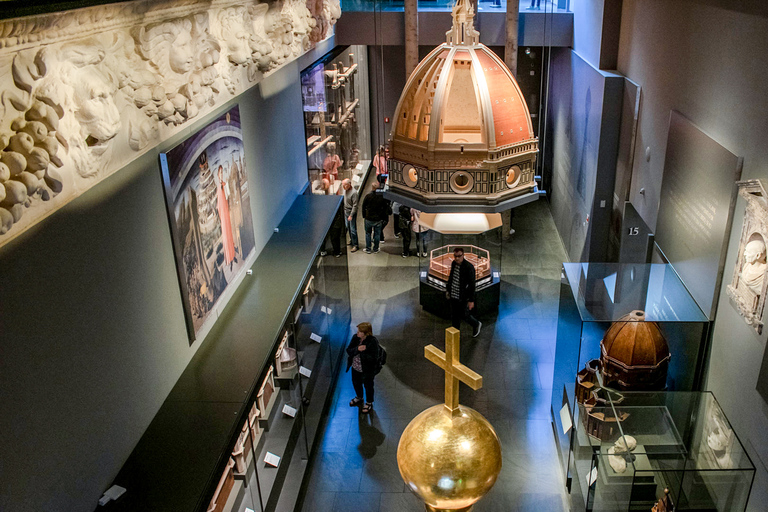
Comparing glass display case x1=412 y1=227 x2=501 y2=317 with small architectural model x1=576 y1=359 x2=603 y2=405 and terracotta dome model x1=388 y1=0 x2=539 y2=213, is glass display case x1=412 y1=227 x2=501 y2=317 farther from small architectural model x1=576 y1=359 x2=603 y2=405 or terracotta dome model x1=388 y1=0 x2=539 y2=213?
terracotta dome model x1=388 y1=0 x2=539 y2=213

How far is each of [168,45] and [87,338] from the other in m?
1.73

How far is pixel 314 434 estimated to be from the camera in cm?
711

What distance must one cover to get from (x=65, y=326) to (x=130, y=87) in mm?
1297

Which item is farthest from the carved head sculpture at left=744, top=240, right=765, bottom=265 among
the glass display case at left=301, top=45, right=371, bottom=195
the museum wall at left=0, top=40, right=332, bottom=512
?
the glass display case at left=301, top=45, right=371, bottom=195

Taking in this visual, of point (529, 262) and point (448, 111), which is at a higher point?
point (448, 111)

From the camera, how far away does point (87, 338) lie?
3660 millimetres

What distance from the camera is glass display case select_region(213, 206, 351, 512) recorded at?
4.89m

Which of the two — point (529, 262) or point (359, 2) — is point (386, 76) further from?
point (529, 262)

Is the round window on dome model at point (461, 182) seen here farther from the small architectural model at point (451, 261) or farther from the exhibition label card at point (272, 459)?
the small architectural model at point (451, 261)

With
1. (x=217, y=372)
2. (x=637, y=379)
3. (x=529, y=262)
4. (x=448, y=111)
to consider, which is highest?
(x=448, y=111)

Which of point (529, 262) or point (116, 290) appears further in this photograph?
point (529, 262)

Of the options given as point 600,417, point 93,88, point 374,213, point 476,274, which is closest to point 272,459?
point 600,417

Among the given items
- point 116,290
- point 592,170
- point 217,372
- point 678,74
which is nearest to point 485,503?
point 217,372

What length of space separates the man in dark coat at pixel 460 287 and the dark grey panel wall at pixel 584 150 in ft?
7.42
